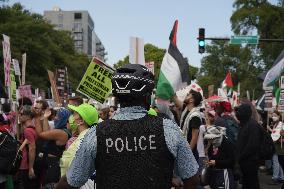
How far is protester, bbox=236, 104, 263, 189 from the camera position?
891 centimetres

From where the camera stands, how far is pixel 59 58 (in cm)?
6962

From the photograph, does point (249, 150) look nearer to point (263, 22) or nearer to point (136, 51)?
point (136, 51)

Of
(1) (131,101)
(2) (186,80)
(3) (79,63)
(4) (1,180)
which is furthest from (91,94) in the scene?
(3) (79,63)

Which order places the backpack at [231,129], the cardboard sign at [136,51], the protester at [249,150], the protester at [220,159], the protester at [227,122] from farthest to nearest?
1. the cardboard sign at [136,51]
2. the protester at [249,150]
3. the backpack at [231,129]
4. the protester at [227,122]
5. the protester at [220,159]

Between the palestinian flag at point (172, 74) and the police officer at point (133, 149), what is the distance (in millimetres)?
5221

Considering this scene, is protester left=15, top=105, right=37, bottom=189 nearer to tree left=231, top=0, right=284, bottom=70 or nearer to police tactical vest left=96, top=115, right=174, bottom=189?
police tactical vest left=96, top=115, right=174, bottom=189

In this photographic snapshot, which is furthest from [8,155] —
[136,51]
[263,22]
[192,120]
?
[263,22]

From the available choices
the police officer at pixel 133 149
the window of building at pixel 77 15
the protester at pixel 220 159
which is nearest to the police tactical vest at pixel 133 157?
the police officer at pixel 133 149

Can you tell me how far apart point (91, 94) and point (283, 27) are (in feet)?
140

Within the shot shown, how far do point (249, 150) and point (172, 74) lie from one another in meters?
1.70

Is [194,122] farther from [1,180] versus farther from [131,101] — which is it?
[131,101]

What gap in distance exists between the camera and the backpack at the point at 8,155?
6.68 metres

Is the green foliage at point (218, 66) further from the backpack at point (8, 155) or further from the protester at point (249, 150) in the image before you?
the backpack at point (8, 155)

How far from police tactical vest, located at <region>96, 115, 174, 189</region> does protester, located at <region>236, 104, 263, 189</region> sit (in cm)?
594
